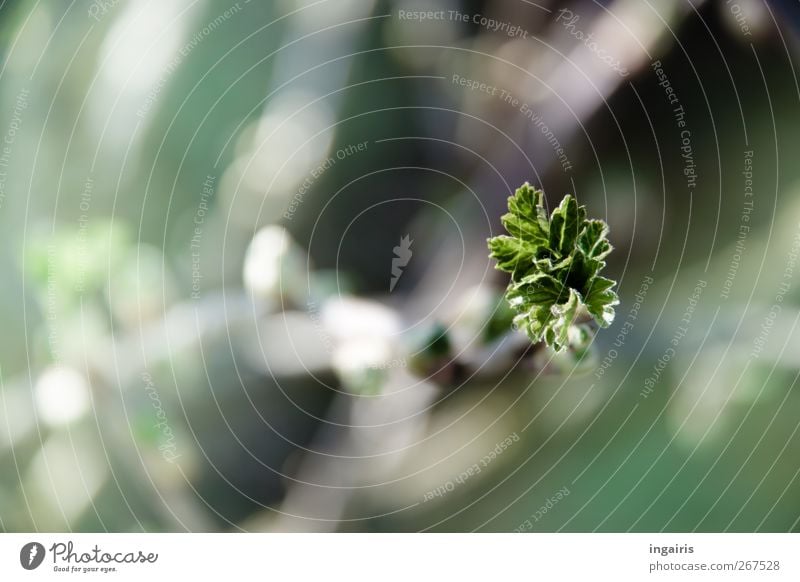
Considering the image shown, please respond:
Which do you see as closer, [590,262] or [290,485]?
[590,262]

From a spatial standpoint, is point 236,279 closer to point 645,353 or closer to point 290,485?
point 290,485

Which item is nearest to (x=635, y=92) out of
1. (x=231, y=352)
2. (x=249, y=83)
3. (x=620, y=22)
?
(x=620, y=22)

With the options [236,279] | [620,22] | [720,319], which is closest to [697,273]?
[720,319]

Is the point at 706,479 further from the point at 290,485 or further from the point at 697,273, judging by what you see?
the point at 290,485
